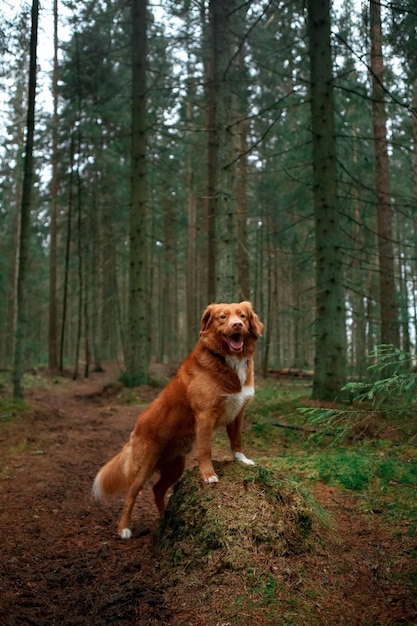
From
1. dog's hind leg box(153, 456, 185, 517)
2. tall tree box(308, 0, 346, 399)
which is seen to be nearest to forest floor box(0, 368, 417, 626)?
dog's hind leg box(153, 456, 185, 517)

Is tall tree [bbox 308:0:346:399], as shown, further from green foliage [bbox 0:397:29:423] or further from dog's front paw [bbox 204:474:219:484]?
green foliage [bbox 0:397:29:423]

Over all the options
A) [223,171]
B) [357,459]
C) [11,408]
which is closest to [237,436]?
[357,459]

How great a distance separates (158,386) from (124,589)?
453 inches

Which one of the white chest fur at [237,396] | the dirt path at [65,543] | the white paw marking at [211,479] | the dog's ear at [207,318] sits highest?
the dog's ear at [207,318]

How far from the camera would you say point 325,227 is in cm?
911

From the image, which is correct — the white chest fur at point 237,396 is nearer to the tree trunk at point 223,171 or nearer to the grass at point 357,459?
the grass at point 357,459

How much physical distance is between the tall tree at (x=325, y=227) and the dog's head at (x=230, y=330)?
4902mm

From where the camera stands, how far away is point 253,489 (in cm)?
389

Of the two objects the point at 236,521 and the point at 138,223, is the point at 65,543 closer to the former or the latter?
the point at 236,521

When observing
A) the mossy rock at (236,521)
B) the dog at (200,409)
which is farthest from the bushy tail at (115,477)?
the mossy rock at (236,521)

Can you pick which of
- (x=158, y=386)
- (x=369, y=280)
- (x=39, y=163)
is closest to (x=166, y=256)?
(x=39, y=163)

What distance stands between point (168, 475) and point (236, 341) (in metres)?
1.81

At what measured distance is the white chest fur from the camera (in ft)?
13.5

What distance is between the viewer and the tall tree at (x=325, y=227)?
29.2ft
